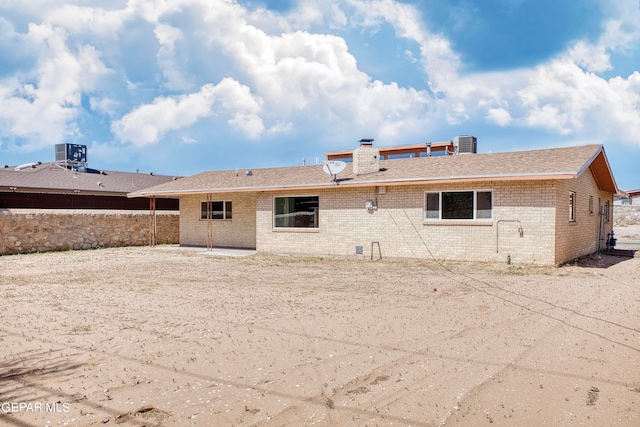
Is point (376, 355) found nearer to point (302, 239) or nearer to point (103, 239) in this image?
point (302, 239)

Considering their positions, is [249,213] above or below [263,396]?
above

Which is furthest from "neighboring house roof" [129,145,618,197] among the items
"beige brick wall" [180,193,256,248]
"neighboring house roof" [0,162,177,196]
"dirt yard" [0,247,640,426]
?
"neighboring house roof" [0,162,177,196]

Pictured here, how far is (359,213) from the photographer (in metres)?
16.3

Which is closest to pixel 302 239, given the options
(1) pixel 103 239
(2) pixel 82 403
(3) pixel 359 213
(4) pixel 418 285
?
(3) pixel 359 213

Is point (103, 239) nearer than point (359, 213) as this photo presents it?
No

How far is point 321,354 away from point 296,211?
12.9 meters

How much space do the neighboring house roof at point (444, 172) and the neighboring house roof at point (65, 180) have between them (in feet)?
22.4

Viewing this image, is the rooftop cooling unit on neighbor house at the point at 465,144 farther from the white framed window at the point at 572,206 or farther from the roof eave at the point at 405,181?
the roof eave at the point at 405,181

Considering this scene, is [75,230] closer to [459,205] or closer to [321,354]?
[459,205]

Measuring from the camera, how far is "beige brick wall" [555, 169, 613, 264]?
44.6 feet

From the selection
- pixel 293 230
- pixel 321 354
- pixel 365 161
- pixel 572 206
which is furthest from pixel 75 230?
pixel 572 206

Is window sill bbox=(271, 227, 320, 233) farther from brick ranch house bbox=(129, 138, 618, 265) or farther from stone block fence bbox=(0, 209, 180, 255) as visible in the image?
stone block fence bbox=(0, 209, 180, 255)

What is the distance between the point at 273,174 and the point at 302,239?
15.3 ft

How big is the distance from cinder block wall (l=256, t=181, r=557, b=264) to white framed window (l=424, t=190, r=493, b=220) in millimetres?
161
